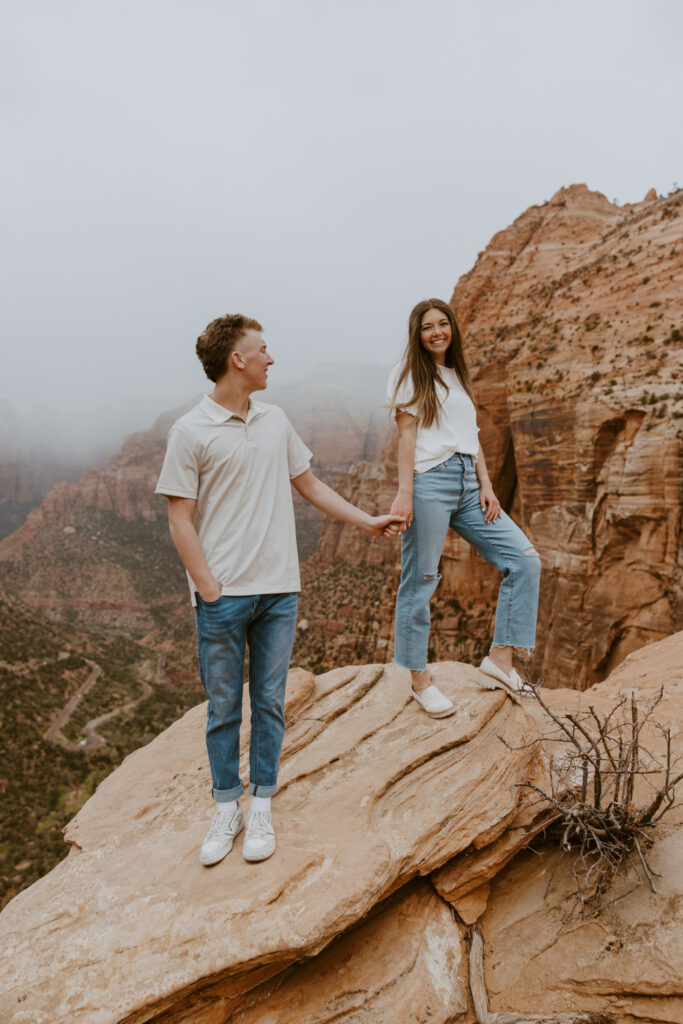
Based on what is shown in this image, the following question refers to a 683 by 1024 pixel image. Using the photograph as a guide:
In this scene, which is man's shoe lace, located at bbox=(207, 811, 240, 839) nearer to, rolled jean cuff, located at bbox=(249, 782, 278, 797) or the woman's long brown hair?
rolled jean cuff, located at bbox=(249, 782, 278, 797)

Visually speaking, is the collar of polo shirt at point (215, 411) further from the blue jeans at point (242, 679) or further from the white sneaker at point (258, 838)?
the white sneaker at point (258, 838)

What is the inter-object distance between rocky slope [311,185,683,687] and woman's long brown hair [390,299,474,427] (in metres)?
11.8

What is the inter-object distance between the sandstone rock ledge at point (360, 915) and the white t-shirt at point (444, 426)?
1.92 meters

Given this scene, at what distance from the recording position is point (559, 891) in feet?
11.3

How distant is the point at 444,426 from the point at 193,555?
203cm

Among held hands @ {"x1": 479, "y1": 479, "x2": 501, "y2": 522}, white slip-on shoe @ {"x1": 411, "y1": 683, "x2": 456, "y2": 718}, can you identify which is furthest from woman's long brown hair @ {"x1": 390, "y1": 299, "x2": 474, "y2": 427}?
white slip-on shoe @ {"x1": 411, "y1": 683, "x2": 456, "y2": 718}

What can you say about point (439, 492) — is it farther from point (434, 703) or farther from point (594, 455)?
point (594, 455)

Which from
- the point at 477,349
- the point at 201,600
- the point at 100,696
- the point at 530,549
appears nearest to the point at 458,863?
the point at 530,549

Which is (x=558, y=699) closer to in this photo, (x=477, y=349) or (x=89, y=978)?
(x=89, y=978)

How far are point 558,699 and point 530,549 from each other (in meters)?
2.37

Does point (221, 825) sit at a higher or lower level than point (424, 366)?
lower

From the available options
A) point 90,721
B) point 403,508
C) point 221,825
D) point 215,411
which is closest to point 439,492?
point 403,508

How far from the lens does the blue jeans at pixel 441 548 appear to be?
379 cm

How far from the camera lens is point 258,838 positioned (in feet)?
10.4
